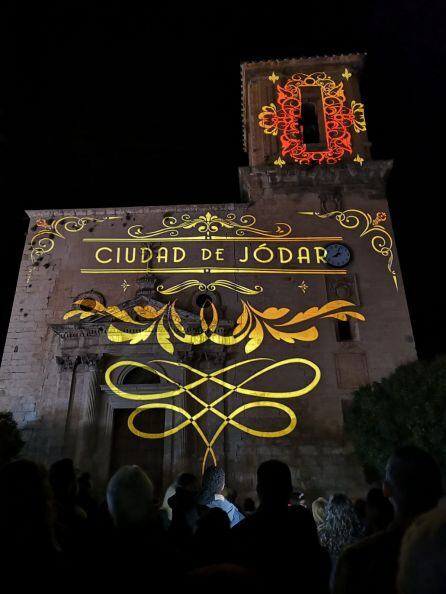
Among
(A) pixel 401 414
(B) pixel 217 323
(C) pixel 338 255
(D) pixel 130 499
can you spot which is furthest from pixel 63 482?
(C) pixel 338 255

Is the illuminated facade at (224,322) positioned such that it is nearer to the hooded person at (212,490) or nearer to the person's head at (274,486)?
the hooded person at (212,490)

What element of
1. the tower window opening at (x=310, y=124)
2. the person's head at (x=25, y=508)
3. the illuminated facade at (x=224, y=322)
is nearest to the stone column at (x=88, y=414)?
the illuminated facade at (x=224, y=322)

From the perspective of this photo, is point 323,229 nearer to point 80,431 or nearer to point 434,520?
point 80,431

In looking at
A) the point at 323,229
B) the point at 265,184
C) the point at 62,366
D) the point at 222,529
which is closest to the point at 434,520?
the point at 222,529

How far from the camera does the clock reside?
14016mm

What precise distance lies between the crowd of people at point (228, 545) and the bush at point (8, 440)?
8.59 m

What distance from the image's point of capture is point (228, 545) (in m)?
2.59

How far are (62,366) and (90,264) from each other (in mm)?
3492

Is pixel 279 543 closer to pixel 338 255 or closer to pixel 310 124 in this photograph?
pixel 338 255

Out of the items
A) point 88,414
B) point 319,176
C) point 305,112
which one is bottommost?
point 88,414

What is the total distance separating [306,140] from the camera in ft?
55.2

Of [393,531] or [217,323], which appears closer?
[393,531]

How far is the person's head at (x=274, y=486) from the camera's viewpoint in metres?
2.60

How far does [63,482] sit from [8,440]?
776cm
